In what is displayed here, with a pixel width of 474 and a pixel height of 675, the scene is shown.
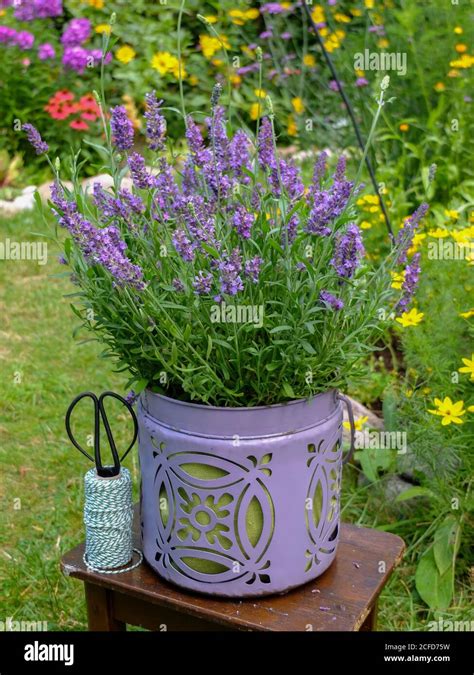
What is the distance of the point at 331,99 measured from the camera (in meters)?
4.95

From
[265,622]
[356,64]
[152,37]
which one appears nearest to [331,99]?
[356,64]

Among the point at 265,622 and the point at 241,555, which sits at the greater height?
the point at 241,555

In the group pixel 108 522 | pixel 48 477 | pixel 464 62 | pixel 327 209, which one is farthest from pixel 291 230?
pixel 464 62

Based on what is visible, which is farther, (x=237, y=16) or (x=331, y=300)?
(x=237, y=16)

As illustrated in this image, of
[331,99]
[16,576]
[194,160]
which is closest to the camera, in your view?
[194,160]

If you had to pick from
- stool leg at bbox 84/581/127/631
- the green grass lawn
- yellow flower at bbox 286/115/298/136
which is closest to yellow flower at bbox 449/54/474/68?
yellow flower at bbox 286/115/298/136

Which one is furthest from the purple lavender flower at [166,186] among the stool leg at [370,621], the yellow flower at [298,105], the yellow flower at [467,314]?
the yellow flower at [298,105]

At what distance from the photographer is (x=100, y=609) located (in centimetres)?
168

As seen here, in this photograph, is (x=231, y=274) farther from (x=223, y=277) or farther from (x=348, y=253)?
(x=348, y=253)

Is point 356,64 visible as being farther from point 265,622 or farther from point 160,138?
point 265,622

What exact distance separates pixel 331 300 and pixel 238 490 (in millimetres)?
346

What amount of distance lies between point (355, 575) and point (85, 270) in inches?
29.4

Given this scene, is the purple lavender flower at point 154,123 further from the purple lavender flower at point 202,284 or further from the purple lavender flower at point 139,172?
the purple lavender flower at point 202,284

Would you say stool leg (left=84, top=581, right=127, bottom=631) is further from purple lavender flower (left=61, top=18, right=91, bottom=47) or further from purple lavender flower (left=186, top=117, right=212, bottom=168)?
purple lavender flower (left=61, top=18, right=91, bottom=47)
